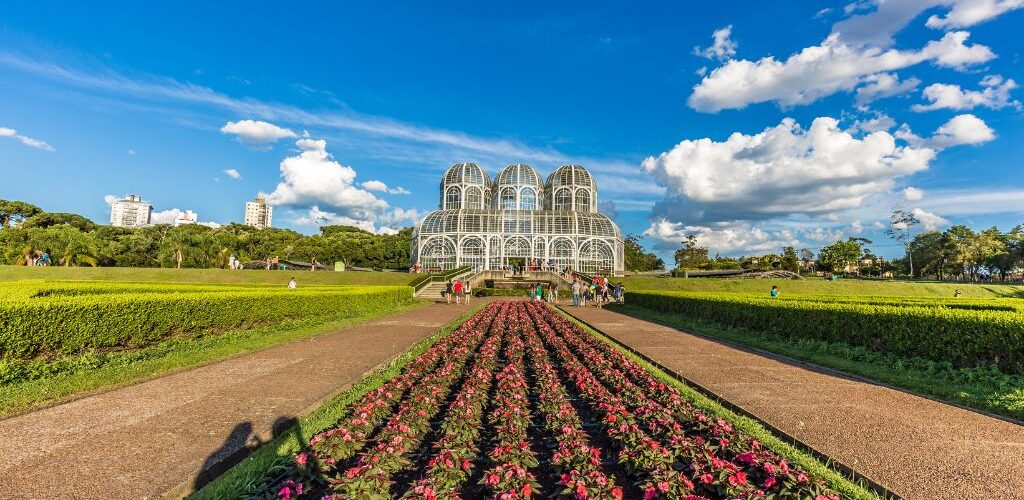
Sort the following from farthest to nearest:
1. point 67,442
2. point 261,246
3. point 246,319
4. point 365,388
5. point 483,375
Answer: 1. point 261,246
2. point 246,319
3. point 365,388
4. point 483,375
5. point 67,442

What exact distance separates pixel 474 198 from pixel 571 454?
179 ft

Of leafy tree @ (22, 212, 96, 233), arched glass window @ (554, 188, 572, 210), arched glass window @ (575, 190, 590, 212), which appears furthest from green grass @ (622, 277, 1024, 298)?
leafy tree @ (22, 212, 96, 233)

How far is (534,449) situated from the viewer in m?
4.86

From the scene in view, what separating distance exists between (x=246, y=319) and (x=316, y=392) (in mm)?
8612

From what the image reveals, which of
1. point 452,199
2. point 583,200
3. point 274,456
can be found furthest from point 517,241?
point 274,456

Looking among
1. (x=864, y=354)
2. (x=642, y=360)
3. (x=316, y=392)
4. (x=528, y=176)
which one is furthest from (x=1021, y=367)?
(x=528, y=176)

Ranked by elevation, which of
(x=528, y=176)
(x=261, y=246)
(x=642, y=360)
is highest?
(x=528, y=176)

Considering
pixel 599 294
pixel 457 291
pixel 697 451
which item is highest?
pixel 457 291

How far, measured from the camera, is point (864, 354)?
1060cm

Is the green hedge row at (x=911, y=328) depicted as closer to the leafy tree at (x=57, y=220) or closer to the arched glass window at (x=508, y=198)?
the arched glass window at (x=508, y=198)

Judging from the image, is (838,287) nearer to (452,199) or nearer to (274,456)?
(274,456)

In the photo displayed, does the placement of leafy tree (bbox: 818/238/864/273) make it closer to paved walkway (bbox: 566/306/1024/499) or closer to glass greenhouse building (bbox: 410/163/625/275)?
glass greenhouse building (bbox: 410/163/625/275)

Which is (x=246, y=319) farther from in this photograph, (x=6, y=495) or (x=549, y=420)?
(x=549, y=420)

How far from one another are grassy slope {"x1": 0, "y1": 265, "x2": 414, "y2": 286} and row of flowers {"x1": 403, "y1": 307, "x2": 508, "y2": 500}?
102 feet
